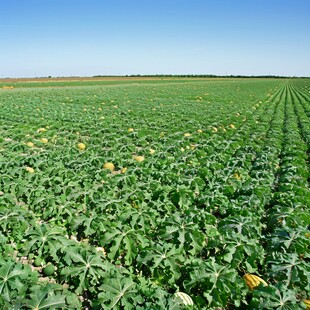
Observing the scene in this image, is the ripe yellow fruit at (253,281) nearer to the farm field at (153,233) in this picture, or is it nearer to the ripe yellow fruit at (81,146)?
the farm field at (153,233)

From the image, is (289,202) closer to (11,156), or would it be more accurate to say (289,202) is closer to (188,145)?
(188,145)

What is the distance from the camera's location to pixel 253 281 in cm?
362

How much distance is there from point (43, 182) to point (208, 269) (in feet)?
13.1

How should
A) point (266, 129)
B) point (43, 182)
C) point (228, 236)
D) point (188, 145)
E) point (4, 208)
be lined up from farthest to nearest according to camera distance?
point (266, 129) → point (188, 145) → point (43, 182) → point (4, 208) → point (228, 236)

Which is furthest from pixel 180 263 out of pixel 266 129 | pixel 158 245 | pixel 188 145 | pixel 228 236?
pixel 266 129

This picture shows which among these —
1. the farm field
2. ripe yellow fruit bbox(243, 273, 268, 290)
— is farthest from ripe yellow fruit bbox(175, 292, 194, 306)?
ripe yellow fruit bbox(243, 273, 268, 290)

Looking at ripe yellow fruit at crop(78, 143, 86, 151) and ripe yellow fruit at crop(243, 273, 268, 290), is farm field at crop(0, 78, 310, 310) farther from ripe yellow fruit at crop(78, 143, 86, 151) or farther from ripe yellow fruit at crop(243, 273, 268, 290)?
ripe yellow fruit at crop(78, 143, 86, 151)

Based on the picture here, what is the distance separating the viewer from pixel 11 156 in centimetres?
779

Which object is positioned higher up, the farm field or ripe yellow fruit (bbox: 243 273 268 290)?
the farm field

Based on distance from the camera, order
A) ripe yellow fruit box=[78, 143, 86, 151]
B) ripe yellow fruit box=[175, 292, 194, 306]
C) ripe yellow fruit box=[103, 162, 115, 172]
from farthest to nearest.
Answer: ripe yellow fruit box=[78, 143, 86, 151], ripe yellow fruit box=[103, 162, 115, 172], ripe yellow fruit box=[175, 292, 194, 306]

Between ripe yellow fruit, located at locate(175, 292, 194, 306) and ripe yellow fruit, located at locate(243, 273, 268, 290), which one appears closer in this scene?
ripe yellow fruit, located at locate(175, 292, 194, 306)

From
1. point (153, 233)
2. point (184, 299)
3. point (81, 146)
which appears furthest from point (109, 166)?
point (184, 299)

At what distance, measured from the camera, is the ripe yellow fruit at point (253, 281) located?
11.7 ft

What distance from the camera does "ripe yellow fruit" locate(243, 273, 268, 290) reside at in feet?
11.7
